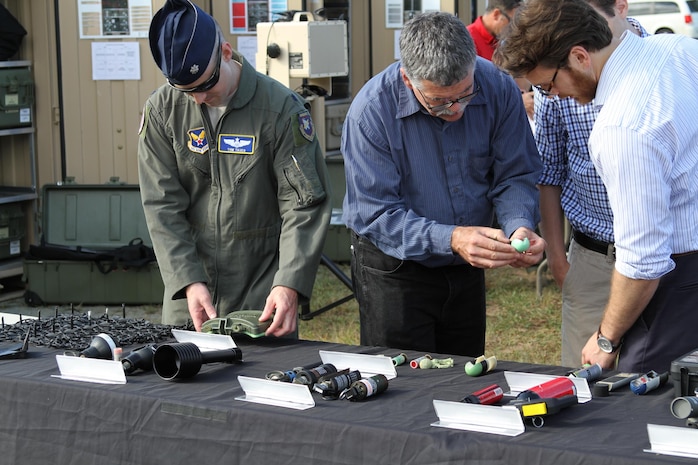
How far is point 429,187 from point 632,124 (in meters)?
0.92

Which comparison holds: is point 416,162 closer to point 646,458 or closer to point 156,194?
point 156,194

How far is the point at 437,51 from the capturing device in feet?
8.88

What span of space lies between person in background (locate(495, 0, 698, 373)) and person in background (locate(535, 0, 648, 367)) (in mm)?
463

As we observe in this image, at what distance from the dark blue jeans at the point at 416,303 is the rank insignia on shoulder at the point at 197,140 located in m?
0.56

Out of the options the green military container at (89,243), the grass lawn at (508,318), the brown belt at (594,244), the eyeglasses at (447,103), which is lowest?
the grass lawn at (508,318)

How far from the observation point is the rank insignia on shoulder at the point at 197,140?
305 cm

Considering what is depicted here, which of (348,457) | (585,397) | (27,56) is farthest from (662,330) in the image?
(27,56)

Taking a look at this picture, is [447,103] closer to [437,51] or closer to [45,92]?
[437,51]

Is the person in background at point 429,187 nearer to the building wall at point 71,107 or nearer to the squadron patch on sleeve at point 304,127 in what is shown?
the squadron patch on sleeve at point 304,127

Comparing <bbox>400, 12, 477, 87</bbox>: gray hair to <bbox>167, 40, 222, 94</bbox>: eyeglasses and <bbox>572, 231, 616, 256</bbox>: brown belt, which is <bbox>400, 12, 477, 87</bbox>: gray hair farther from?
<bbox>572, 231, 616, 256</bbox>: brown belt

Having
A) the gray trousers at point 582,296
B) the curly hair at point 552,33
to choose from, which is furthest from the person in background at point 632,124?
the gray trousers at point 582,296

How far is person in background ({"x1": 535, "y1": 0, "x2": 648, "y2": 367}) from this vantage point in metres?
2.96

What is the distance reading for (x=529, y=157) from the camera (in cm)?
307

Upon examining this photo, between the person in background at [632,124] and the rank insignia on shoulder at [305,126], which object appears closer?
the person in background at [632,124]
